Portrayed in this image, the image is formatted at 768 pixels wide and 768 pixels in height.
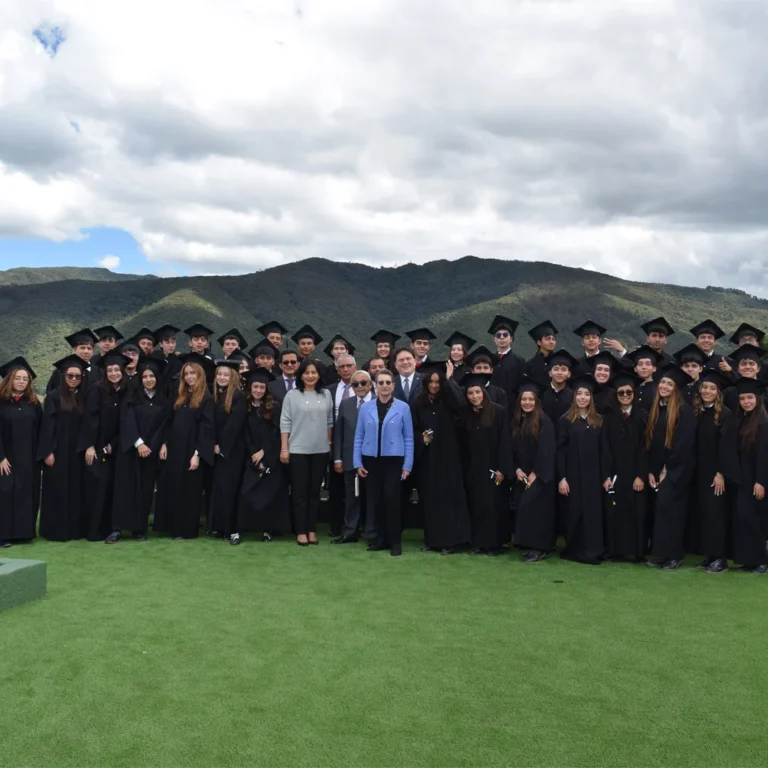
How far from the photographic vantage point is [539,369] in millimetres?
9055

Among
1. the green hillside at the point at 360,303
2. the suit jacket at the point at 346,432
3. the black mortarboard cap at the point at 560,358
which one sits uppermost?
the green hillside at the point at 360,303

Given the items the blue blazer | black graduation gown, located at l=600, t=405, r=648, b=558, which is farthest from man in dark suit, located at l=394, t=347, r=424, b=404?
black graduation gown, located at l=600, t=405, r=648, b=558

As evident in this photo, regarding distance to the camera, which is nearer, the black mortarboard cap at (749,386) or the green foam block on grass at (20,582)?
the green foam block on grass at (20,582)

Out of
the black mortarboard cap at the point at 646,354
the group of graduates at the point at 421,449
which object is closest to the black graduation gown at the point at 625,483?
the group of graduates at the point at 421,449

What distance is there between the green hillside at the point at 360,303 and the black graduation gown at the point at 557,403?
62524mm

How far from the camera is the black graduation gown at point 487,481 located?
25.2 feet

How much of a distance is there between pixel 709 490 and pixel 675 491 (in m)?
0.30

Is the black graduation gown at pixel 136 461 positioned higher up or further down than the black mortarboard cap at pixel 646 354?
further down

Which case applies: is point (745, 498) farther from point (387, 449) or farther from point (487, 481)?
point (387, 449)

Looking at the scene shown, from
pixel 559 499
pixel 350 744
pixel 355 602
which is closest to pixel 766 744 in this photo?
pixel 350 744

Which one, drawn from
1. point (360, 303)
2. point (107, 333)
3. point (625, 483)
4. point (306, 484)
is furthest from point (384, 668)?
point (360, 303)

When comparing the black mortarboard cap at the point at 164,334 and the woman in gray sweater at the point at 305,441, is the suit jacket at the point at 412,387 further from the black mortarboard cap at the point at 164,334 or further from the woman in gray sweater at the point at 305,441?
the black mortarboard cap at the point at 164,334

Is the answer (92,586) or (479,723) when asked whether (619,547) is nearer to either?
(479,723)

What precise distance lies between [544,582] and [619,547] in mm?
1236
